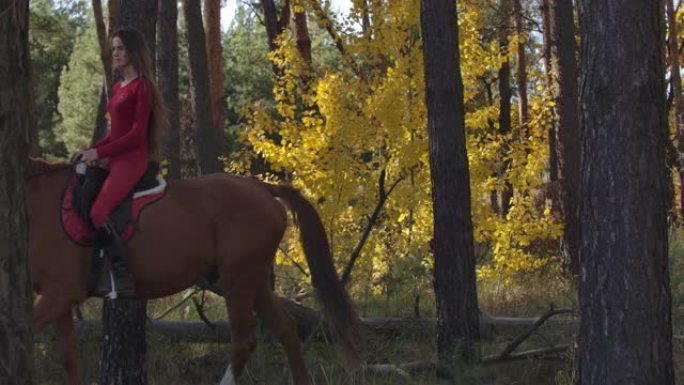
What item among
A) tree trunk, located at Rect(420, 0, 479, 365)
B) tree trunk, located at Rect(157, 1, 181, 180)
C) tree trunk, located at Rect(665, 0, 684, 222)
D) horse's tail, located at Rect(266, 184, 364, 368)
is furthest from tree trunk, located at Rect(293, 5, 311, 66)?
tree trunk, located at Rect(665, 0, 684, 222)

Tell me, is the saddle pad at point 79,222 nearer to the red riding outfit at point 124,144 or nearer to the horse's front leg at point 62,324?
the red riding outfit at point 124,144

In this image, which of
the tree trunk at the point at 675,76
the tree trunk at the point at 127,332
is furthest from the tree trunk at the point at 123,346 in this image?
the tree trunk at the point at 675,76

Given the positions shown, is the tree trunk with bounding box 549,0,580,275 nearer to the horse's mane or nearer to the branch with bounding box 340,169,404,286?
the branch with bounding box 340,169,404,286

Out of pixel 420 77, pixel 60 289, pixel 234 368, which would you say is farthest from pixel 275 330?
pixel 420 77

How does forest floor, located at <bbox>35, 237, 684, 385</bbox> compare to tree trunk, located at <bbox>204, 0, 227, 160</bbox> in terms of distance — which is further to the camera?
tree trunk, located at <bbox>204, 0, 227, 160</bbox>

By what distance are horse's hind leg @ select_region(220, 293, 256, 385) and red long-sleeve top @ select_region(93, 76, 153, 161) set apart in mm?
1331

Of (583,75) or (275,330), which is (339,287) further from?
(583,75)

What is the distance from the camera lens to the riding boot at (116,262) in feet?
20.8

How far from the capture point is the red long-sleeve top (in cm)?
630

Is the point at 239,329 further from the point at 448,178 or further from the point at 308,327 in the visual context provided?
the point at 448,178

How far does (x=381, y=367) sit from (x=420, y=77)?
4.02m

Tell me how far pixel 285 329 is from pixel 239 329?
41 centimetres

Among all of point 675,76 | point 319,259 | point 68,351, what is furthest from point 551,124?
point 675,76

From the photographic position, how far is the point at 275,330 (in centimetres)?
714
